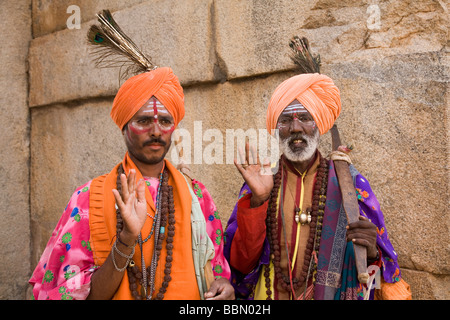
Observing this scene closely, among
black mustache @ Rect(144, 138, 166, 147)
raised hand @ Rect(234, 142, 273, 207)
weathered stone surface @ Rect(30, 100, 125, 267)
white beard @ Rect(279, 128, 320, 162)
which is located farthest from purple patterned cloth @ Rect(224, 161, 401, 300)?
weathered stone surface @ Rect(30, 100, 125, 267)

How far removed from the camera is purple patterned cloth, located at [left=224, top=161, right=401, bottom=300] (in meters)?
2.45

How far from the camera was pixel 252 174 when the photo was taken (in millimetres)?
2498

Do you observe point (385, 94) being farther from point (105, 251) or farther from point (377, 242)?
point (105, 251)

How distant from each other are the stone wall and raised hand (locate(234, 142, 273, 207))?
1073 millimetres

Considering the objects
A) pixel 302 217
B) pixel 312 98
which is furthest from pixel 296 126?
pixel 302 217

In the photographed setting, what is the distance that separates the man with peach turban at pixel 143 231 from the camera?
2234mm

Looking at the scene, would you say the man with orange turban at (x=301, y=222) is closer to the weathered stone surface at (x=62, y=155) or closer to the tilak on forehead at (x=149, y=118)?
the tilak on forehead at (x=149, y=118)

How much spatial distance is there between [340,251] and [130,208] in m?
1.16

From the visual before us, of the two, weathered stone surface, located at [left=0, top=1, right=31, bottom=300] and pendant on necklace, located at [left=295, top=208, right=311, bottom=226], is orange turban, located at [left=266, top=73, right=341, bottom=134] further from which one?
weathered stone surface, located at [left=0, top=1, right=31, bottom=300]

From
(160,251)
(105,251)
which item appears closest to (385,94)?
(160,251)

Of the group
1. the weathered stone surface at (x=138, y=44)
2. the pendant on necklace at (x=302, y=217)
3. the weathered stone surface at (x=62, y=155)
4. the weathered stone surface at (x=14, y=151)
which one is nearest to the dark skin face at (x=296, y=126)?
the pendant on necklace at (x=302, y=217)

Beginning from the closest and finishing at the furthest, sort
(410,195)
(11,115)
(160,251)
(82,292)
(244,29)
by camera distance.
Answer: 1. (82,292)
2. (160,251)
3. (410,195)
4. (244,29)
5. (11,115)

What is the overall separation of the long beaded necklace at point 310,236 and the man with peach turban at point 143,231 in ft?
0.93

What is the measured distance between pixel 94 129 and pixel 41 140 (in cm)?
88
